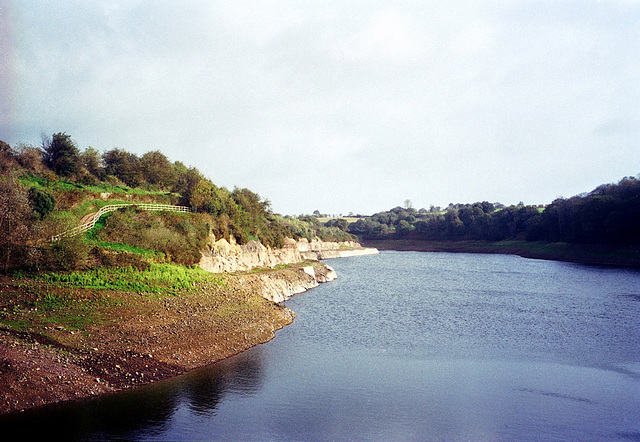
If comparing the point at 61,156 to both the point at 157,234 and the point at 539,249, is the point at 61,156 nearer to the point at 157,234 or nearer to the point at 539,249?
the point at 157,234

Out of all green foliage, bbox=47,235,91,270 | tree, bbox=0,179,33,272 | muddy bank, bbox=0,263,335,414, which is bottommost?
muddy bank, bbox=0,263,335,414

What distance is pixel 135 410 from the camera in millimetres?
19031

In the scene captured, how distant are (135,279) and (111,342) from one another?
8.53 metres

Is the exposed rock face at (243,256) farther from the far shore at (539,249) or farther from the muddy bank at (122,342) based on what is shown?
the far shore at (539,249)

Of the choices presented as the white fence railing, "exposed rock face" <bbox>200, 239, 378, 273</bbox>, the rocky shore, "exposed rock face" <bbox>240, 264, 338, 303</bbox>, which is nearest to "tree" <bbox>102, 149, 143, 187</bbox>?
the white fence railing

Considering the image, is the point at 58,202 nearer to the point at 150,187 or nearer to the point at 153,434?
the point at 150,187

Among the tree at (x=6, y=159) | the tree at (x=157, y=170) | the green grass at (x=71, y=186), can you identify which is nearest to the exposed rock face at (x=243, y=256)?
the green grass at (x=71, y=186)

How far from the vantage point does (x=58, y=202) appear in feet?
129

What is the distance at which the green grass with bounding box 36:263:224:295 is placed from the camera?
28.6 m

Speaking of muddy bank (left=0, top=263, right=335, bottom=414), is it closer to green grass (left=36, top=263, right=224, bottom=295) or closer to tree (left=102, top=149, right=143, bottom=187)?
green grass (left=36, top=263, right=224, bottom=295)

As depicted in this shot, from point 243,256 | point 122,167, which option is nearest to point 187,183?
point 122,167

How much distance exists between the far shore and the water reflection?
93467mm

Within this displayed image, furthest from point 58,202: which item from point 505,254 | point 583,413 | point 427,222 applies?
point 427,222

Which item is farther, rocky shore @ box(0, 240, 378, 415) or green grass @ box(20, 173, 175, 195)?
green grass @ box(20, 173, 175, 195)
